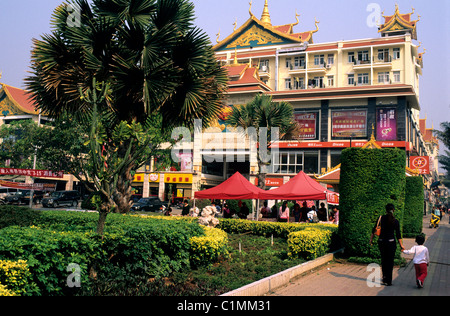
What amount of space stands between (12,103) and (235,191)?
4818 centimetres

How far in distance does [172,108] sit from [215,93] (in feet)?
5.89

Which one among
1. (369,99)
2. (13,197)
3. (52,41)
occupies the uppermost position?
(369,99)

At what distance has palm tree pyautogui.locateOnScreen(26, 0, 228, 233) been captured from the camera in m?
11.7

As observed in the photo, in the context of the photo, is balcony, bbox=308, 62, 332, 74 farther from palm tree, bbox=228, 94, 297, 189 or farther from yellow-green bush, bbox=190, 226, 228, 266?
yellow-green bush, bbox=190, 226, 228, 266

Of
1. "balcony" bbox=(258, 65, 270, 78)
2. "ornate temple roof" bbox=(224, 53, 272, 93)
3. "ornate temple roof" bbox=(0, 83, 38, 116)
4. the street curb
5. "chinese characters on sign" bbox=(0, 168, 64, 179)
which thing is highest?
"balcony" bbox=(258, 65, 270, 78)

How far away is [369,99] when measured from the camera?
44250 millimetres

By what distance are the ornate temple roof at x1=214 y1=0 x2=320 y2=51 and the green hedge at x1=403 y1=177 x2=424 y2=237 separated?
38315 millimetres

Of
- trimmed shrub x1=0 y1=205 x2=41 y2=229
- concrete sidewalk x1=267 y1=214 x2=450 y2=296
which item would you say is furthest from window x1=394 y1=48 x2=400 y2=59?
trimmed shrub x1=0 y1=205 x2=41 y2=229

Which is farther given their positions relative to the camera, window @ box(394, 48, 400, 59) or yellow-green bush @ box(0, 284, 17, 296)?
window @ box(394, 48, 400, 59)

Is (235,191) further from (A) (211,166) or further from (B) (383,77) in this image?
(B) (383,77)
